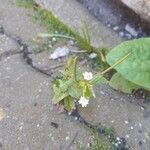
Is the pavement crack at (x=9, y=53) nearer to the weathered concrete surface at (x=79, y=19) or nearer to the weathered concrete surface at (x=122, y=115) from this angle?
the weathered concrete surface at (x=79, y=19)

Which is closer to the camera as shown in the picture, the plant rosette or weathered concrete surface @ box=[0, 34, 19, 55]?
the plant rosette

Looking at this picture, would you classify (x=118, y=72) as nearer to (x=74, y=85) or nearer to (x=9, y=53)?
(x=74, y=85)

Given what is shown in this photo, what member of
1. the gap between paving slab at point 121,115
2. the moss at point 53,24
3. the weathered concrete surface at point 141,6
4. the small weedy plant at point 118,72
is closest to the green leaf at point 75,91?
the small weedy plant at point 118,72

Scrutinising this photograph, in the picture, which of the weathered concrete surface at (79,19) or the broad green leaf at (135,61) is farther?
the weathered concrete surface at (79,19)

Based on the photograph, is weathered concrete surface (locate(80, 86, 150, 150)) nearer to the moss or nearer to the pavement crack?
the moss

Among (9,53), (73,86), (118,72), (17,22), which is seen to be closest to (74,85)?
(73,86)

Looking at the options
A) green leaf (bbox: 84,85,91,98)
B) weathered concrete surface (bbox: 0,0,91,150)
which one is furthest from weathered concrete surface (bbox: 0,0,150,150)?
green leaf (bbox: 84,85,91,98)

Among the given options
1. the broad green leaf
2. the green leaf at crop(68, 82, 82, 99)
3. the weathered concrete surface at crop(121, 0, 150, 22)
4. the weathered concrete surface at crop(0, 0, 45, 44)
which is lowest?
the weathered concrete surface at crop(0, 0, 45, 44)

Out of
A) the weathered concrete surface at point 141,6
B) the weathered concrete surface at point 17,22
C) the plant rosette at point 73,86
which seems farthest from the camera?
the weathered concrete surface at point 17,22
